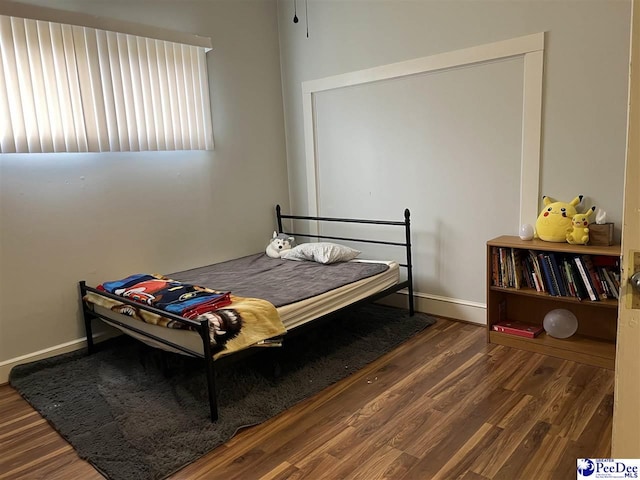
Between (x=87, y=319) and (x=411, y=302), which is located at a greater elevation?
(x=87, y=319)

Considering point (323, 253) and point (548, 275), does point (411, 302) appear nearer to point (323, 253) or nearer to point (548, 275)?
point (323, 253)

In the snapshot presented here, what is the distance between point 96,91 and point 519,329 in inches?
124

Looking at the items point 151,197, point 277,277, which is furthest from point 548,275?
point 151,197

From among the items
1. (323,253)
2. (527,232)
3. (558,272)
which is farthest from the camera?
(323,253)

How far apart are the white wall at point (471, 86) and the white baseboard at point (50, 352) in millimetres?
2027

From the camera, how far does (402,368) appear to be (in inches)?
113

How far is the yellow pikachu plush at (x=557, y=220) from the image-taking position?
285cm

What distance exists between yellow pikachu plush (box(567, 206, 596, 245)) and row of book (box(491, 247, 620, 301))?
10 cm

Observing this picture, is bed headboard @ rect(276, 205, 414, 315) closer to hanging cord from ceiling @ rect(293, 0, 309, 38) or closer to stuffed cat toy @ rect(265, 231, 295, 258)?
stuffed cat toy @ rect(265, 231, 295, 258)

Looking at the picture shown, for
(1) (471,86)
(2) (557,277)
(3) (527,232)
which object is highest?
(1) (471,86)

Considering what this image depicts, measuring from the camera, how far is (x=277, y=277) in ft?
10.9

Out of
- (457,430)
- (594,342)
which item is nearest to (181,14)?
(457,430)

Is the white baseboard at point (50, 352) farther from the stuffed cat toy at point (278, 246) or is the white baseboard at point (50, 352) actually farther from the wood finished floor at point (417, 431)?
the stuffed cat toy at point (278, 246)

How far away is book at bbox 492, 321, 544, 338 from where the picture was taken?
302cm
